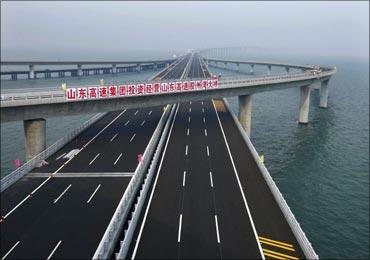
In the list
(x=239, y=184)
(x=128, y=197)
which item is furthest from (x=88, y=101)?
(x=239, y=184)

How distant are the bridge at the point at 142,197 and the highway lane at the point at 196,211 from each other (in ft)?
0.32

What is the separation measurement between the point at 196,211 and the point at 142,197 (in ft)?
19.5

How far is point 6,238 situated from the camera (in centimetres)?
2870

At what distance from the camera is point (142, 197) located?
33.8 m

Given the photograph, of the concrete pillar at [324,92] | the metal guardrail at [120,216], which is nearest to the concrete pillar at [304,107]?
the concrete pillar at [324,92]

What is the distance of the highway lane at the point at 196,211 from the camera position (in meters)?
26.6

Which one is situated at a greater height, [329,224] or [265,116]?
[265,116]

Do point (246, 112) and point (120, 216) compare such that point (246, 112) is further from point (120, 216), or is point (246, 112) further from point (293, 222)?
point (120, 216)

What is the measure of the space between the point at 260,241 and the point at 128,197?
1389 cm

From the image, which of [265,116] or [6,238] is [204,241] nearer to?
[6,238]

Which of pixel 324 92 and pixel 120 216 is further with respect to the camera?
pixel 324 92

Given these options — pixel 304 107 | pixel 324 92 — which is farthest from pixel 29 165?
pixel 324 92

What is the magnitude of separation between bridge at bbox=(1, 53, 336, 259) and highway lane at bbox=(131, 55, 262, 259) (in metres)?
0.10

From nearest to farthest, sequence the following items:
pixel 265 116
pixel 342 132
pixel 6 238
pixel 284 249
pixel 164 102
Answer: pixel 284 249, pixel 6 238, pixel 164 102, pixel 342 132, pixel 265 116
